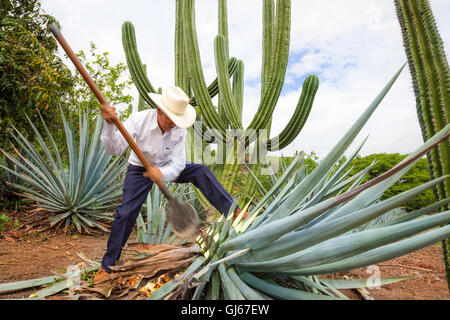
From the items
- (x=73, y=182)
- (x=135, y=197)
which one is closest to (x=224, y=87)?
(x=73, y=182)

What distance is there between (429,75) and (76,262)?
3.52 metres

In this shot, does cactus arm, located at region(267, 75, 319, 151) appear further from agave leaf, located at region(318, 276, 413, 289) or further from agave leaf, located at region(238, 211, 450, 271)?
agave leaf, located at region(238, 211, 450, 271)

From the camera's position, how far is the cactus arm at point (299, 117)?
196 inches

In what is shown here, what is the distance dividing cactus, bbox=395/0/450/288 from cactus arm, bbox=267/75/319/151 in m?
2.59

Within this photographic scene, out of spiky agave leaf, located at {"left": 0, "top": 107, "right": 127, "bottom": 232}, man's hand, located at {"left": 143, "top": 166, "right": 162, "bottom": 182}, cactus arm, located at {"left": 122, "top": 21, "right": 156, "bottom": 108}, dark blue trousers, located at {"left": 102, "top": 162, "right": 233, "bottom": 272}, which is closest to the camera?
man's hand, located at {"left": 143, "top": 166, "right": 162, "bottom": 182}

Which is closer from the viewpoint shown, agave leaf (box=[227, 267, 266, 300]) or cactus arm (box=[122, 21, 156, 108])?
agave leaf (box=[227, 267, 266, 300])

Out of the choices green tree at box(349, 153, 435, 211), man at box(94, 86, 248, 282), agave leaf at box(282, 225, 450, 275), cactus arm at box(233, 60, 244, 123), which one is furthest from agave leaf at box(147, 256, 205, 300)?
green tree at box(349, 153, 435, 211)

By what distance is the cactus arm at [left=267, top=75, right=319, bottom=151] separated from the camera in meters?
4.98

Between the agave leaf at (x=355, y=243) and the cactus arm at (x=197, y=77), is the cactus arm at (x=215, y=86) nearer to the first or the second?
the cactus arm at (x=197, y=77)

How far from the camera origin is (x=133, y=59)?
5504mm

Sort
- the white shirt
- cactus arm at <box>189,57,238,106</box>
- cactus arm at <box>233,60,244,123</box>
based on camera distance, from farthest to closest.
Answer: cactus arm at <box>233,60,244,123</box>
cactus arm at <box>189,57,238,106</box>
the white shirt

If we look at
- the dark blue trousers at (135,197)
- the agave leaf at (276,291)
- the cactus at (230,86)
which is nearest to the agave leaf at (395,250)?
the agave leaf at (276,291)

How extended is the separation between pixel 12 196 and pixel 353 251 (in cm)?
572
